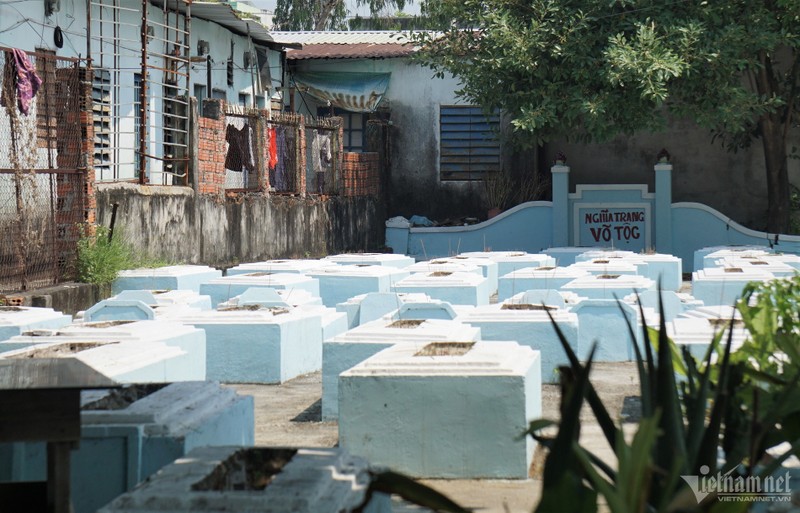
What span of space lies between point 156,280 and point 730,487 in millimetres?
10319

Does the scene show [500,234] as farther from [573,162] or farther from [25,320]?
[25,320]

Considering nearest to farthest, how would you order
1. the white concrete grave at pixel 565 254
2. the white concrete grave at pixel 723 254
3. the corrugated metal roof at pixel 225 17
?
the white concrete grave at pixel 723 254
the corrugated metal roof at pixel 225 17
the white concrete grave at pixel 565 254

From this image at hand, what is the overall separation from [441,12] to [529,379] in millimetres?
15859

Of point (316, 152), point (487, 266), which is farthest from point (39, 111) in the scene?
point (316, 152)

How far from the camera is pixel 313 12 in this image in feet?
137

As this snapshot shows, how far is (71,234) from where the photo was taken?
43.1ft

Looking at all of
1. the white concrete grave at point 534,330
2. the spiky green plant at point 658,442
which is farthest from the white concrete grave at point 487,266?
the spiky green plant at point 658,442

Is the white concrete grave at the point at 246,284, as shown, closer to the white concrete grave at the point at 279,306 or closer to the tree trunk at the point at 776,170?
the white concrete grave at the point at 279,306

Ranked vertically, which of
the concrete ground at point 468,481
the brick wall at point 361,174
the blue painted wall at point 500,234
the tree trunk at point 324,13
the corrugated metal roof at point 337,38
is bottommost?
the concrete ground at point 468,481

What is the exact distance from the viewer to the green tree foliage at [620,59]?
1912 centimetres

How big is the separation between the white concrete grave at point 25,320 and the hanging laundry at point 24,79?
277 centimetres

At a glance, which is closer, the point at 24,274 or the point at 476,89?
the point at 24,274

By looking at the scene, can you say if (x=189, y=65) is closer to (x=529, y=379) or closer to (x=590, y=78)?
(x=590, y=78)

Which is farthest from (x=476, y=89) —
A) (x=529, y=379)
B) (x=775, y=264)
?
(x=529, y=379)
